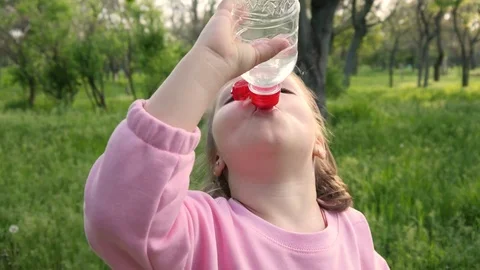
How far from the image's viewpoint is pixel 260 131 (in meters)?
1.45

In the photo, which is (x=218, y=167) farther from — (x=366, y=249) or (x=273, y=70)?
(x=366, y=249)

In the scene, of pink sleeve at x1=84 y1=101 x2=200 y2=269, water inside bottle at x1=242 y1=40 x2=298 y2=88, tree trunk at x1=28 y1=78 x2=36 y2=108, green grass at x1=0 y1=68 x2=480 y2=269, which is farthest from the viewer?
tree trunk at x1=28 y1=78 x2=36 y2=108

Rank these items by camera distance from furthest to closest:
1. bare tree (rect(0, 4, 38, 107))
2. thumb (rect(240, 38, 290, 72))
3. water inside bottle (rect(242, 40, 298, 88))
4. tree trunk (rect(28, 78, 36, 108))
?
1. tree trunk (rect(28, 78, 36, 108))
2. bare tree (rect(0, 4, 38, 107))
3. water inside bottle (rect(242, 40, 298, 88))
4. thumb (rect(240, 38, 290, 72))

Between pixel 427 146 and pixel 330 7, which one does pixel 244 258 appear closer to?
pixel 427 146

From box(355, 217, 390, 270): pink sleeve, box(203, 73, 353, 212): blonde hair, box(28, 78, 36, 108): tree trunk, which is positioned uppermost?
box(203, 73, 353, 212): blonde hair

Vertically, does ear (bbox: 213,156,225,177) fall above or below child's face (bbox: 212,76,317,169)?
below

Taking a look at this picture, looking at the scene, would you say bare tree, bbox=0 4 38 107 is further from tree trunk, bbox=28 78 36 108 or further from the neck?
the neck

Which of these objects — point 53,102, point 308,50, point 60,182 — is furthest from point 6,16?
point 60,182

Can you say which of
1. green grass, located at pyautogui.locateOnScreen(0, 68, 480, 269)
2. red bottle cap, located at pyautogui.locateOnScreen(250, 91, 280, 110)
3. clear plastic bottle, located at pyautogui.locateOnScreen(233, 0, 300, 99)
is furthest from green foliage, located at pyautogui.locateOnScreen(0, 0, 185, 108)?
red bottle cap, located at pyautogui.locateOnScreen(250, 91, 280, 110)

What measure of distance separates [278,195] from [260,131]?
187mm

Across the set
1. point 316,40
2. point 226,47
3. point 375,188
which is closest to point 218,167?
point 226,47

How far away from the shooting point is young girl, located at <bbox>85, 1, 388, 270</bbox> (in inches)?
46.7

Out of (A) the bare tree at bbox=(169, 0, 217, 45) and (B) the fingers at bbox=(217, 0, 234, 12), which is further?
(A) the bare tree at bbox=(169, 0, 217, 45)

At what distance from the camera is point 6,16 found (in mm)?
18094
